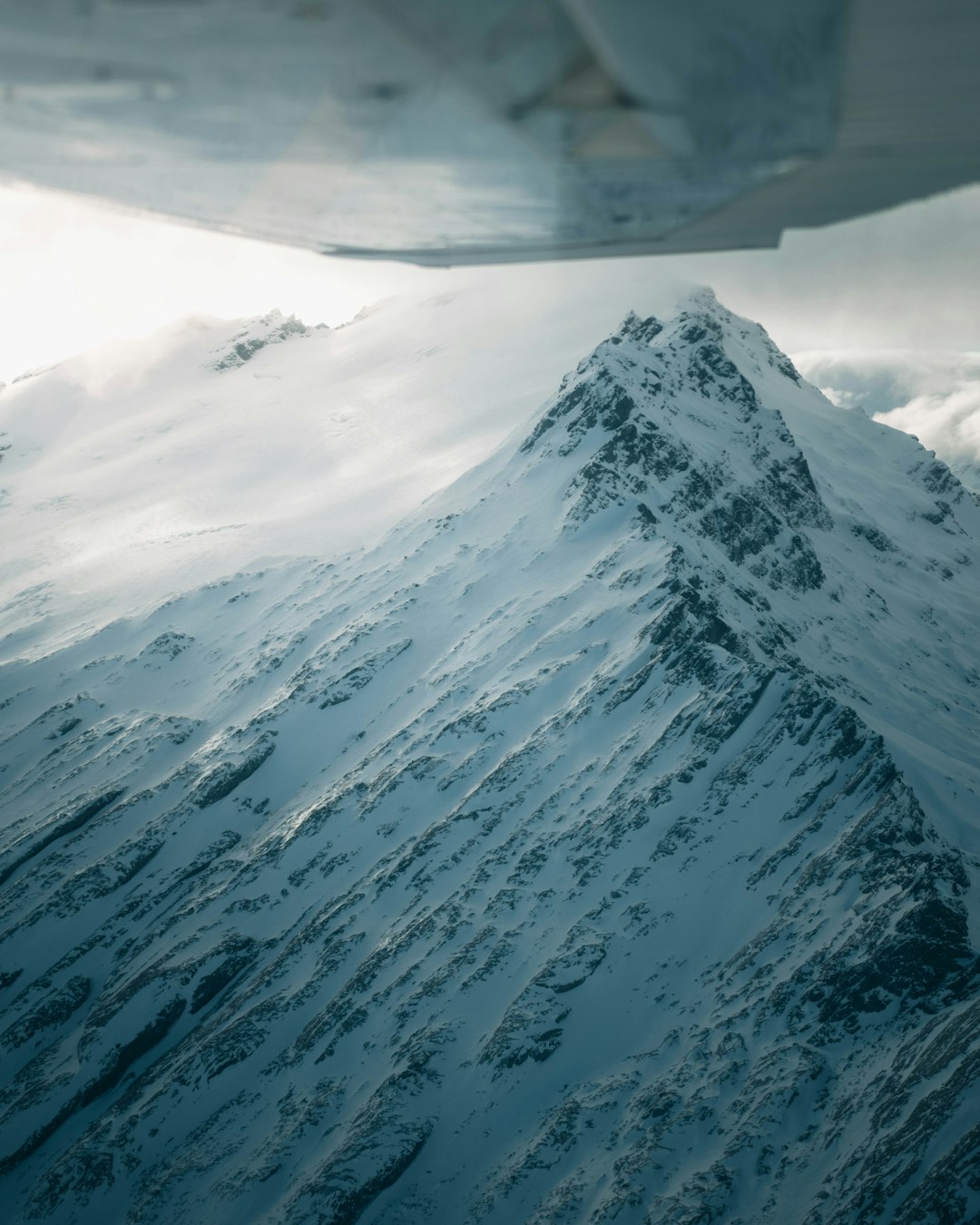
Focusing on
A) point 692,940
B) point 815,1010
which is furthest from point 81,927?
point 815,1010

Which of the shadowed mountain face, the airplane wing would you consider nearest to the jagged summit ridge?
the shadowed mountain face

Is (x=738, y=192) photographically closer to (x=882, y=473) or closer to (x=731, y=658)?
(x=731, y=658)

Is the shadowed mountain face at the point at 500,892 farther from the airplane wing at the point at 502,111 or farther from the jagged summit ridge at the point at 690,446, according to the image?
the airplane wing at the point at 502,111

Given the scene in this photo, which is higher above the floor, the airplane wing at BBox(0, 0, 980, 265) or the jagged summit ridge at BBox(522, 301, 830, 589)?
the jagged summit ridge at BBox(522, 301, 830, 589)

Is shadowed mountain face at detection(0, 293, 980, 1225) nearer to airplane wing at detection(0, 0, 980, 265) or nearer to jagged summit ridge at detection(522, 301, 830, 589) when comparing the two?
jagged summit ridge at detection(522, 301, 830, 589)

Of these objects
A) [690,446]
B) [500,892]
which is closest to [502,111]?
[500,892]

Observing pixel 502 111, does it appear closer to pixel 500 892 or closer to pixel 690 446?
pixel 500 892
